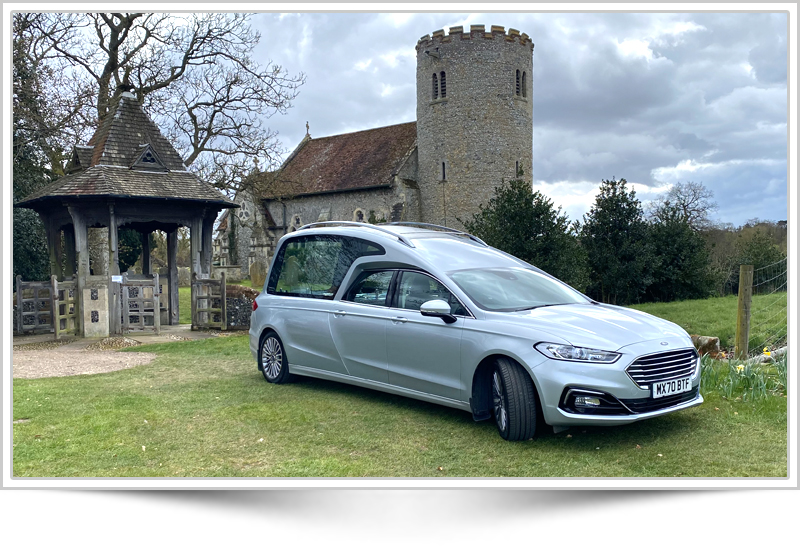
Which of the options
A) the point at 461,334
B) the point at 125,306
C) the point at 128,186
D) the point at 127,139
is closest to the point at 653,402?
the point at 461,334

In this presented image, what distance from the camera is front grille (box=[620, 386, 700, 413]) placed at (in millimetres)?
5463

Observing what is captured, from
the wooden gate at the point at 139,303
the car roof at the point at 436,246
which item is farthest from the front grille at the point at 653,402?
the wooden gate at the point at 139,303

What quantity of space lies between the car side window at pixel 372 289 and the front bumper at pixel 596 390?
2.23 metres

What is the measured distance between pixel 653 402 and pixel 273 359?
16.4 feet

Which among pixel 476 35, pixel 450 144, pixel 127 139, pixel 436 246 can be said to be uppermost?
pixel 476 35

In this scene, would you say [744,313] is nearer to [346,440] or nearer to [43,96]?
[346,440]

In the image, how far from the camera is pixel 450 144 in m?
38.4

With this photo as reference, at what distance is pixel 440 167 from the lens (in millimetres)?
39281

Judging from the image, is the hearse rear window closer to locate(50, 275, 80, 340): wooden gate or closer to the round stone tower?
locate(50, 275, 80, 340): wooden gate

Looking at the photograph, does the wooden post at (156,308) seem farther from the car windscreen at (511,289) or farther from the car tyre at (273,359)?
the car windscreen at (511,289)

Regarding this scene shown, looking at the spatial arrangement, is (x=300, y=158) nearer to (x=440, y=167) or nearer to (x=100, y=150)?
(x=440, y=167)

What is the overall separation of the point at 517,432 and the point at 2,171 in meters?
4.72

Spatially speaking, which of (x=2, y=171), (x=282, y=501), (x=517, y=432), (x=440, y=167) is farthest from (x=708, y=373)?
(x=440, y=167)

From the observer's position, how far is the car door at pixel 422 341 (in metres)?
6.32
